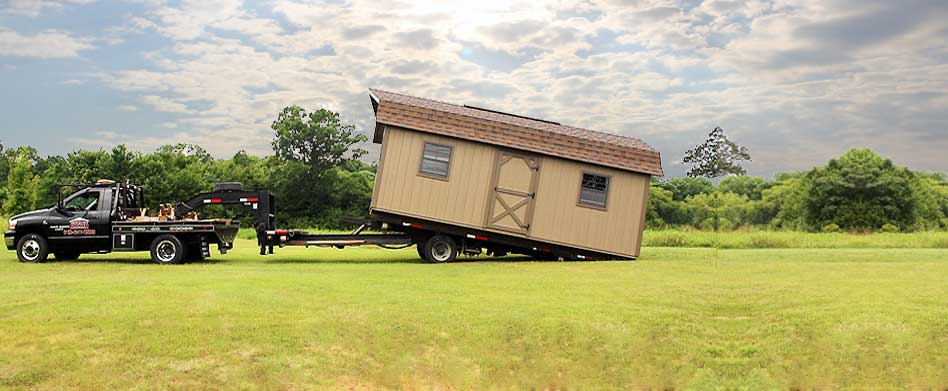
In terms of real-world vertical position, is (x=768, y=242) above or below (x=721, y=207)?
below

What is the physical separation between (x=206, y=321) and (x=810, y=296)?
9.23 m

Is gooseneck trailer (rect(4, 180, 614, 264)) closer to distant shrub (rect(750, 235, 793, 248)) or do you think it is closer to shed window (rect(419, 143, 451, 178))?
shed window (rect(419, 143, 451, 178))

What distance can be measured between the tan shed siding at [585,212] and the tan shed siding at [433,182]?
5.45 feet

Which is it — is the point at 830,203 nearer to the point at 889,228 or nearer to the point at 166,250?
the point at 889,228

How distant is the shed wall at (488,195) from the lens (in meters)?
20.2

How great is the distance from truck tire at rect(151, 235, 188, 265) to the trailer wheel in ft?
20.0

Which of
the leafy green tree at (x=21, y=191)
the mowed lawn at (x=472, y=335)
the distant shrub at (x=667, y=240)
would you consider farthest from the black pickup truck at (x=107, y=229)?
the leafy green tree at (x=21, y=191)

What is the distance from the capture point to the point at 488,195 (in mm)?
20578

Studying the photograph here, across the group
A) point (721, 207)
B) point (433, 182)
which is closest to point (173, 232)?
point (433, 182)

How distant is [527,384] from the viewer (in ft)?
30.0

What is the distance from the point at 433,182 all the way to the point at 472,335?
10338 millimetres

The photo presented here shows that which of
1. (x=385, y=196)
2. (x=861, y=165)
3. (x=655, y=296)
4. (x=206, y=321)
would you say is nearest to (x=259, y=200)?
(x=385, y=196)

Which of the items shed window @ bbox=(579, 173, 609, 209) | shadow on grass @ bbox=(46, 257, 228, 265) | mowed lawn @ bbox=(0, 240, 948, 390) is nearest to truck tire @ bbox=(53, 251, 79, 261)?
shadow on grass @ bbox=(46, 257, 228, 265)

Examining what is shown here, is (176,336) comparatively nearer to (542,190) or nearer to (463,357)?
(463,357)
